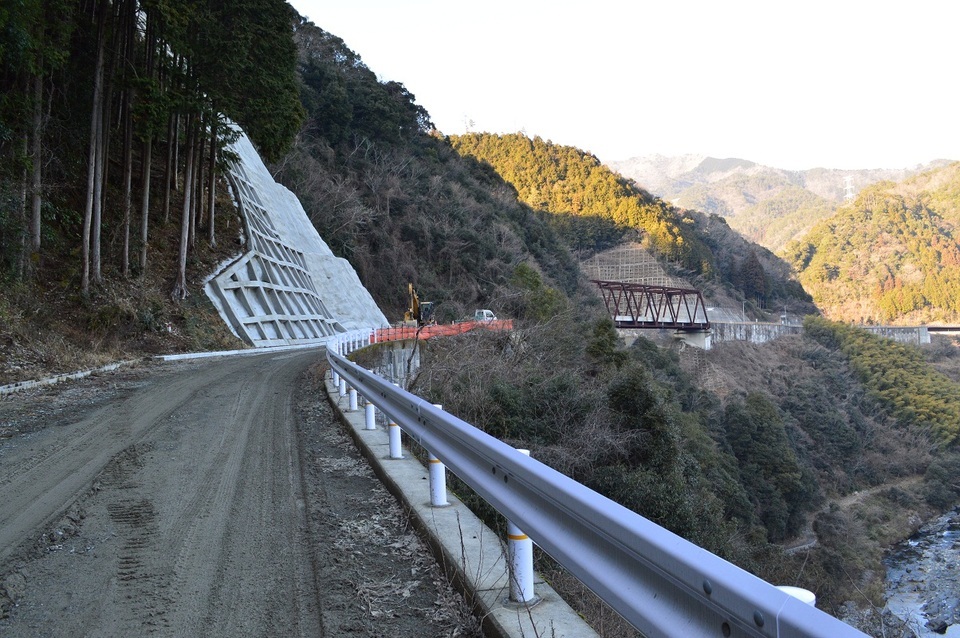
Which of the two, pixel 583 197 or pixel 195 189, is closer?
pixel 195 189

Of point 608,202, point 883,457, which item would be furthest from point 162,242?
point 608,202

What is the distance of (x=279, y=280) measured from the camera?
33.9 meters

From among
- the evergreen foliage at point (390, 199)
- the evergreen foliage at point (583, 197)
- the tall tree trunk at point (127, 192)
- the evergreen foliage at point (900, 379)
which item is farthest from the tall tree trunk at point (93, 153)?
the evergreen foliage at point (583, 197)

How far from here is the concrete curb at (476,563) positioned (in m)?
3.04

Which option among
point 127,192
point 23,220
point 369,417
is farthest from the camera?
point 127,192

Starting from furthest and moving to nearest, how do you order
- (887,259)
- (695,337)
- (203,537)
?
(887,259) < (695,337) < (203,537)

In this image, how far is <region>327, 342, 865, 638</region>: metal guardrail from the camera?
1615 mm

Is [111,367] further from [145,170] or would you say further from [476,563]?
[476,563]

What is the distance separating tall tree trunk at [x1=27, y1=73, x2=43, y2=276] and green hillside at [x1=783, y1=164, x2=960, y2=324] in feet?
509

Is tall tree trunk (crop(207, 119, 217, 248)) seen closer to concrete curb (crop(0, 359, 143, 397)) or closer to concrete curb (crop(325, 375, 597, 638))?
concrete curb (crop(0, 359, 143, 397))

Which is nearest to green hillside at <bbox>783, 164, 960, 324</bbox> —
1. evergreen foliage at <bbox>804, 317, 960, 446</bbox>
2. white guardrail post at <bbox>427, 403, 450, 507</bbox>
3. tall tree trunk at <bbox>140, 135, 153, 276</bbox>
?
evergreen foliage at <bbox>804, 317, 960, 446</bbox>

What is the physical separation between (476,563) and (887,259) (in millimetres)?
173684

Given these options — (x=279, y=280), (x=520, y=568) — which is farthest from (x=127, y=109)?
(x=520, y=568)

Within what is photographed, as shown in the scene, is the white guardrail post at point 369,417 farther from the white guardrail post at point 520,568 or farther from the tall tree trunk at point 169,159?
the tall tree trunk at point 169,159
